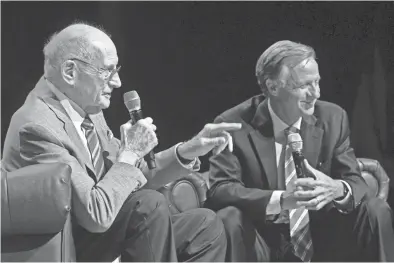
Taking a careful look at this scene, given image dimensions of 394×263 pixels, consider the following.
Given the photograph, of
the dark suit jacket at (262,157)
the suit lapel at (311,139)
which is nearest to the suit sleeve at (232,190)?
the dark suit jacket at (262,157)

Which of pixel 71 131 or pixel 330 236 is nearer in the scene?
pixel 71 131

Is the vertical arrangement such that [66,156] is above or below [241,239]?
above

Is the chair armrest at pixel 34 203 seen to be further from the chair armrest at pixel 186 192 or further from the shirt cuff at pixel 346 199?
the shirt cuff at pixel 346 199

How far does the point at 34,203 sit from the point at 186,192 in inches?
39.1

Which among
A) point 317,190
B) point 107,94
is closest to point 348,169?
point 317,190

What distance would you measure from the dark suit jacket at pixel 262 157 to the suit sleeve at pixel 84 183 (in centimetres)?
66

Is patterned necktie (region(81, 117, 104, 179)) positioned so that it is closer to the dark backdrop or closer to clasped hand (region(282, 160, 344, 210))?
the dark backdrop

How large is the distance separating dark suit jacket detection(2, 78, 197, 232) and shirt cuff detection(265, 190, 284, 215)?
2.37 ft

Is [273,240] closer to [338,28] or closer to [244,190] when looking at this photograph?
[244,190]

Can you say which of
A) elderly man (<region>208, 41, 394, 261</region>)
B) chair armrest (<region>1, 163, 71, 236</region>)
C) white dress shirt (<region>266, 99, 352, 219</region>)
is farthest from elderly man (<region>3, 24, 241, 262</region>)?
white dress shirt (<region>266, 99, 352, 219</region>)

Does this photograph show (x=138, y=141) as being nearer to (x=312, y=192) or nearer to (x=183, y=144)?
(x=183, y=144)

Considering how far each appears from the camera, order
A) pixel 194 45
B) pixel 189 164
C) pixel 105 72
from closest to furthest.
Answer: pixel 105 72 < pixel 189 164 < pixel 194 45

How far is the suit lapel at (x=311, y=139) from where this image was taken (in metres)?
3.30

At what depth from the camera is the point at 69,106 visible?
286 cm
